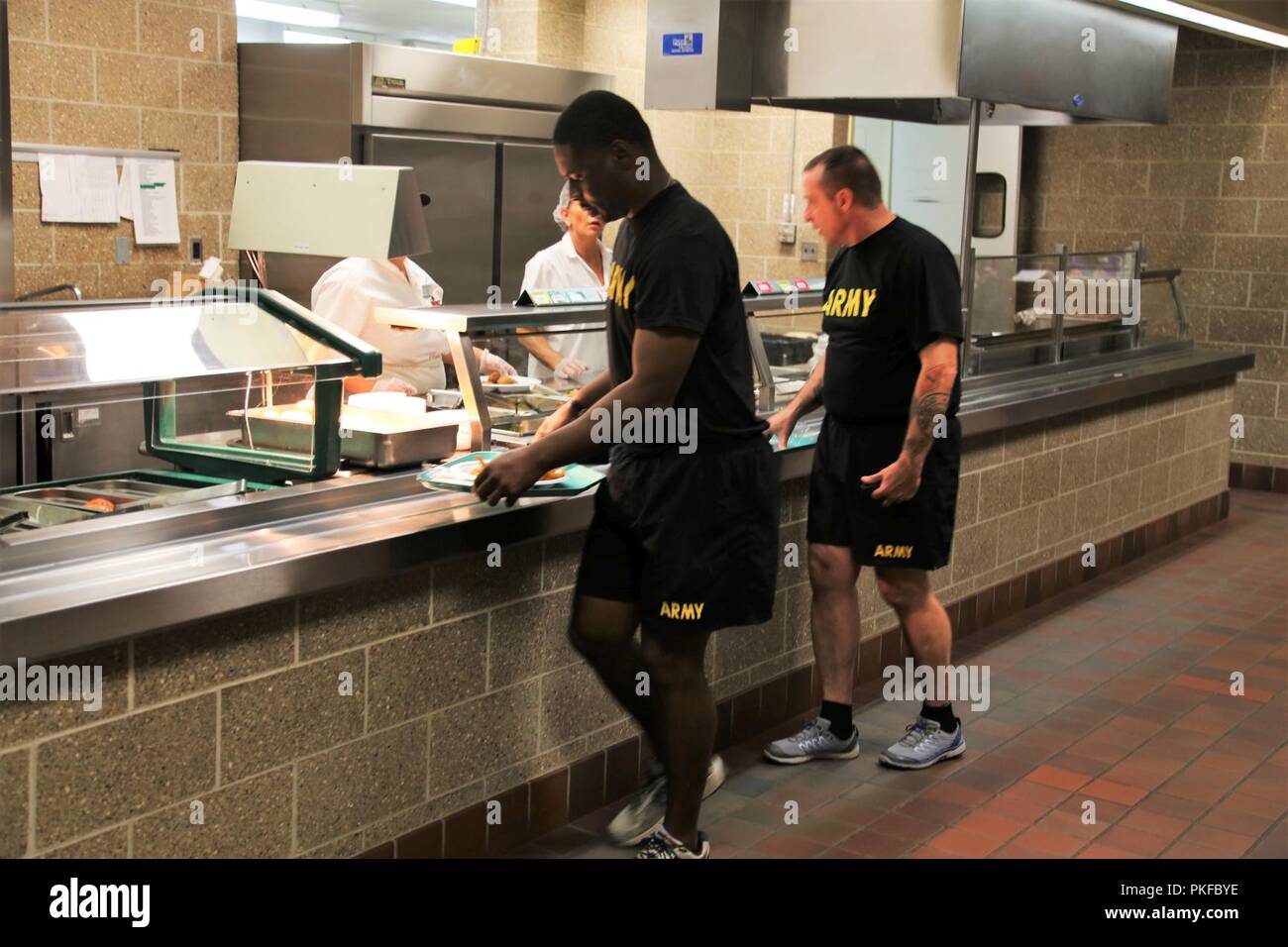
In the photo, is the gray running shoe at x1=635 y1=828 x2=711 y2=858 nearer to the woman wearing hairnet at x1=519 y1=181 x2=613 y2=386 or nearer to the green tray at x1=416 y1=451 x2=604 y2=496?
the green tray at x1=416 y1=451 x2=604 y2=496

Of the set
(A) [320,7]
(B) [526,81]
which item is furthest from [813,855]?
(A) [320,7]

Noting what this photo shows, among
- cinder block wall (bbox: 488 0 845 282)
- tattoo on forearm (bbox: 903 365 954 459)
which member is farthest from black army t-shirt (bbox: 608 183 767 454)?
cinder block wall (bbox: 488 0 845 282)

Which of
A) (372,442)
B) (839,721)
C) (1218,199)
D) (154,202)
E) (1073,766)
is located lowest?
(1073,766)

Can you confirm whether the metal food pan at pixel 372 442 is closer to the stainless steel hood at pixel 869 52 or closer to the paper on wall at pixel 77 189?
the stainless steel hood at pixel 869 52

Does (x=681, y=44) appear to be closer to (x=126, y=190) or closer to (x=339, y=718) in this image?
(x=126, y=190)

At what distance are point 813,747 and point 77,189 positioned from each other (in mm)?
3704

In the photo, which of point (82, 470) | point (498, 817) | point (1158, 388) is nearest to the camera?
point (498, 817)

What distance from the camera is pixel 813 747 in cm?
425

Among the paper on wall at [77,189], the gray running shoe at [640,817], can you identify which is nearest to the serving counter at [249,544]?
the gray running shoe at [640,817]

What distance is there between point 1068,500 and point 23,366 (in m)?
4.67

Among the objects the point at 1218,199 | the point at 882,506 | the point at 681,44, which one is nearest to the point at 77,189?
the point at 681,44

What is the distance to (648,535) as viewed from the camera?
3.34m
